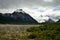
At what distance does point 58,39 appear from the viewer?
3759 centimetres

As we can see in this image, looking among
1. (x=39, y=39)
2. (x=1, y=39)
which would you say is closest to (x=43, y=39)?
(x=39, y=39)

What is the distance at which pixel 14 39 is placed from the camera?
3953 cm

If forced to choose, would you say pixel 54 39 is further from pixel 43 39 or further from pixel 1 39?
pixel 1 39

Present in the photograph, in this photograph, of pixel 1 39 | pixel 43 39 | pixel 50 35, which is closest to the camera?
pixel 1 39

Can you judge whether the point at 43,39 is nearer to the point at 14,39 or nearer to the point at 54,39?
the point at 54,39

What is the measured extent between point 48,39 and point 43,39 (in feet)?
3.93

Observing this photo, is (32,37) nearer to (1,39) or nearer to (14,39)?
(14,39)

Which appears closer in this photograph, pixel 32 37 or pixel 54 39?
pixel 54 39

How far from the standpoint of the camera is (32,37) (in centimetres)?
4500

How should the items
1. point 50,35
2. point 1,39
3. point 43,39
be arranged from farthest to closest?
point 50,35, point 43,39, point 1,39

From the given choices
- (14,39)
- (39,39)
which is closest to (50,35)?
(39,39)

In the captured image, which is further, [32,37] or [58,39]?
[32,37]

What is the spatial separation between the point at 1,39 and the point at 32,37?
32.3 feet

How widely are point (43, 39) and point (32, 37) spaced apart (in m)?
5.90
